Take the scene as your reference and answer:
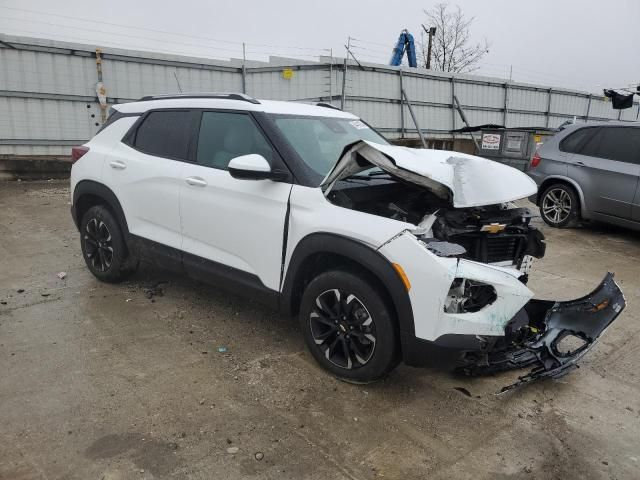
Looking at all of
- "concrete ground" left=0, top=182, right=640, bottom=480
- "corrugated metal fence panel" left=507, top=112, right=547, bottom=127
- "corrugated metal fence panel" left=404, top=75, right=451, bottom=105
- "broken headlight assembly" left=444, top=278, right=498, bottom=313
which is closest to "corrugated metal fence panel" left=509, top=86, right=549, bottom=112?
"corrugated metal fence panel" left=507, top=112, right=547, bottom=127

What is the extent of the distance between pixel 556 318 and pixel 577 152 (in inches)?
203

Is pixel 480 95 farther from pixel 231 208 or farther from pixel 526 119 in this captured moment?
pixel 231 208

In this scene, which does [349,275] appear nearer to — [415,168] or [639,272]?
[415,168]

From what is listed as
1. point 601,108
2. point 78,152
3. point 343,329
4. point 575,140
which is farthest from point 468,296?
point 601,108

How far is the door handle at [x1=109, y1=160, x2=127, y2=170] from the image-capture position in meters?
4.59

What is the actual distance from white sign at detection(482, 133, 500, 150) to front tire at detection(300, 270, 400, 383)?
33.5ft

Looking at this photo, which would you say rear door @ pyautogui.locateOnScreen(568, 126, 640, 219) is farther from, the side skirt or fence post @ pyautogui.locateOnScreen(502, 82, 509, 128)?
fence post @ pyautogui.locateOnScreen(502, 82, 509, 128)

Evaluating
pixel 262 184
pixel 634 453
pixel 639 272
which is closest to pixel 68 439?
pixel 262 184

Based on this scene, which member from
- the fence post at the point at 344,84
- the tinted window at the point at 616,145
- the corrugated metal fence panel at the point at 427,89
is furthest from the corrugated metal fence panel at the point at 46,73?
the tinted window at the point at 616,145

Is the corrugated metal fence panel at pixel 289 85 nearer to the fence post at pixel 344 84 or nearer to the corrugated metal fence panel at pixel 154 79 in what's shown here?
the fence post at pixel 344 84

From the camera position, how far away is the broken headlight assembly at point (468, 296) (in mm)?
2857

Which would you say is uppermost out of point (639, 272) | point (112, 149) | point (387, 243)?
point (112, 149)

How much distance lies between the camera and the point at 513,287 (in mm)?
2949

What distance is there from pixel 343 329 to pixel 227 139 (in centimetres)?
173
